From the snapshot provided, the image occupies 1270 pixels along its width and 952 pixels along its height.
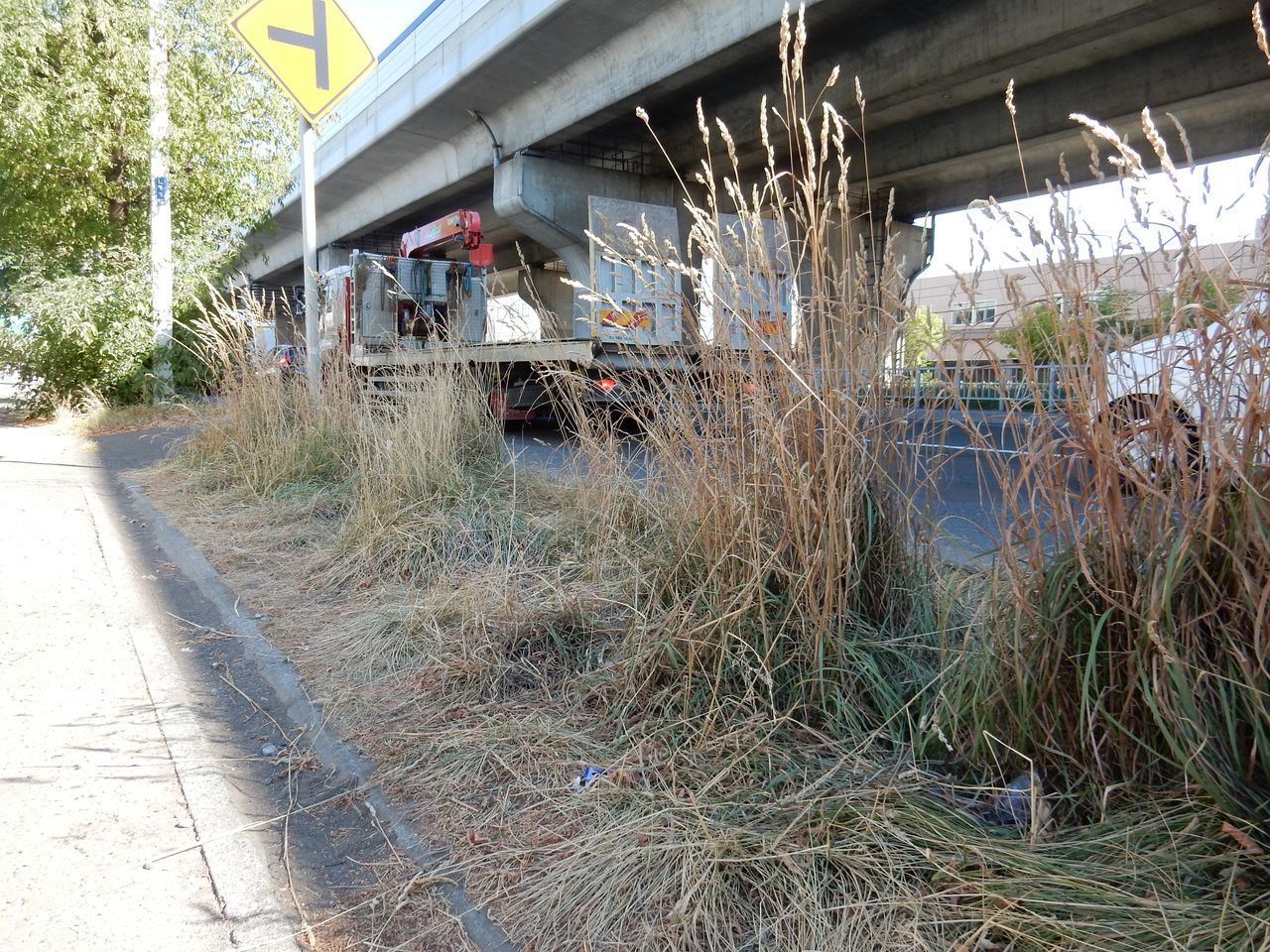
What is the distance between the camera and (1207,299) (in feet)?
6.15

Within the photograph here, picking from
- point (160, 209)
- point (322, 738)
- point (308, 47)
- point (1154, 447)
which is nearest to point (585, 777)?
point (322, 738)

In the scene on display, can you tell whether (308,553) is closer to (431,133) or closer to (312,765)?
(312,765)

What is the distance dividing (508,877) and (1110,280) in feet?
6.55

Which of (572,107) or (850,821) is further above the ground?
(572,107)

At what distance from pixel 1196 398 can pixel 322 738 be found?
8.91 feet

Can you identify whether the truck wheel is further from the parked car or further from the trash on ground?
the trash on ground

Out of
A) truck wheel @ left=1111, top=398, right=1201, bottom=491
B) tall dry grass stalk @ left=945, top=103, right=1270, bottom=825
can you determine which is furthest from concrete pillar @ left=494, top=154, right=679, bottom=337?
truck wheel @ left=1111, top=398, right=1201, bottom=491

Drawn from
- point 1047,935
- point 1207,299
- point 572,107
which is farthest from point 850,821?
point 572,107

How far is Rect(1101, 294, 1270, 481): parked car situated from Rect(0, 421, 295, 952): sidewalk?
220cm

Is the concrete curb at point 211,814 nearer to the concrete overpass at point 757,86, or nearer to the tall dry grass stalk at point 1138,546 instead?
the tall dry grass stalk at point 1138,546

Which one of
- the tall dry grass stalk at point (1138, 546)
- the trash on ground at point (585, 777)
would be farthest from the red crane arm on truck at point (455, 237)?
the tall dry grass stalk at point (1138, 546)

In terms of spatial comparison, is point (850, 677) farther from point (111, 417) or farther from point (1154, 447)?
point (111, 417)

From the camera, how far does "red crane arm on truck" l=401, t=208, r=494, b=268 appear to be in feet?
47.0

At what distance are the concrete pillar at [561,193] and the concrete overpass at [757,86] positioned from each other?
42 millimetres
